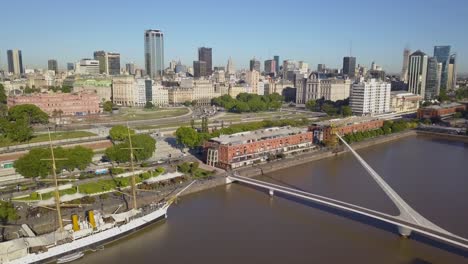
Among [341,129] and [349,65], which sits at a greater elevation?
[349,65]

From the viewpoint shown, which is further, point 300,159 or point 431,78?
point 431,78

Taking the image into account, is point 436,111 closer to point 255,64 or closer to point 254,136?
point 254,136

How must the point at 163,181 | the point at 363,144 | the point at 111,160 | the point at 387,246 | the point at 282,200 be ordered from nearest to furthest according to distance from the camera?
the point at 387,246 < the point at 282,200 < the point at 163,181 < the point at 111,160 < the point at 363,144

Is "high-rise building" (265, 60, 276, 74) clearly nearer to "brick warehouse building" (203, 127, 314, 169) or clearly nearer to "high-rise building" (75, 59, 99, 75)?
"high-rise building" (75, 59, 99, 75)

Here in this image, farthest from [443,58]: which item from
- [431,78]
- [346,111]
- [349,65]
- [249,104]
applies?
[249,104]

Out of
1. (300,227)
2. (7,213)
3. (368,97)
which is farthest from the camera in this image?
(368,97)

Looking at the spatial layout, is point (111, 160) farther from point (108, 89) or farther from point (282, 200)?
point (108, 89)

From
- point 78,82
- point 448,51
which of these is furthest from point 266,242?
point 448,51
